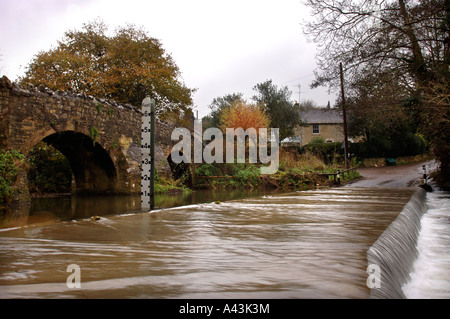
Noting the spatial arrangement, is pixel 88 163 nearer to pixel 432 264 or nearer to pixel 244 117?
pixel 244 117

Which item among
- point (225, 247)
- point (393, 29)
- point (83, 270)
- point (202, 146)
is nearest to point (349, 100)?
point (393, 29)

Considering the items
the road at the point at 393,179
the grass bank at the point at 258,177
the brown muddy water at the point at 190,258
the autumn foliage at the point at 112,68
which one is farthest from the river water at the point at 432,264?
the autumn foliage at the point at 112,68

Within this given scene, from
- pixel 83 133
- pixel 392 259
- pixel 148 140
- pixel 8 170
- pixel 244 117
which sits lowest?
pixel 392 259

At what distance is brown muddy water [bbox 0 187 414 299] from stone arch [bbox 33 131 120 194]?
964 centimetres

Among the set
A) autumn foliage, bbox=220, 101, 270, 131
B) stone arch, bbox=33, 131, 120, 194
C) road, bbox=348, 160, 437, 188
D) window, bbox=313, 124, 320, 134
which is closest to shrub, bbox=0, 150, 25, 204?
stone arch, bbox=33, 131, 120, 194

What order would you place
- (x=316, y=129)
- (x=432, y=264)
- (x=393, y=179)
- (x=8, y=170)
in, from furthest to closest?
(x=316, y=129) → (x=393, y=179) → (x=8, y=170) → (x=432, y=264)

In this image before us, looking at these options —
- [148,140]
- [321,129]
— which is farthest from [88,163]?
[321,129]

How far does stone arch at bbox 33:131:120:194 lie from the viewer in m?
13.5

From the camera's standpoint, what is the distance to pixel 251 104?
90.3 ft

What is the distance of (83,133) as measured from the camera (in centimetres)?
1227

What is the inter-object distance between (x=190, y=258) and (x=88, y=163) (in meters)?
13.5

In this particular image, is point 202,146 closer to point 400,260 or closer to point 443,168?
point 443,168
